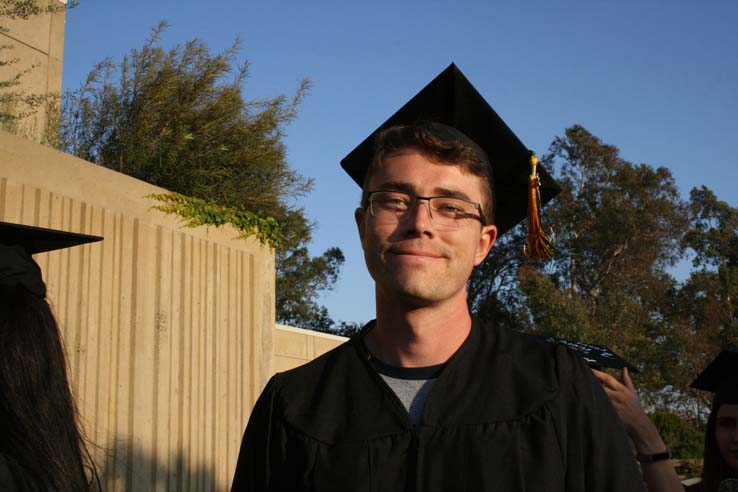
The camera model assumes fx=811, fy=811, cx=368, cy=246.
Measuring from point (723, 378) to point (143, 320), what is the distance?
224 inches

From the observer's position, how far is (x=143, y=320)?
8234 millimetres

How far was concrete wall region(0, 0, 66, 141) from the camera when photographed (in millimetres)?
10688

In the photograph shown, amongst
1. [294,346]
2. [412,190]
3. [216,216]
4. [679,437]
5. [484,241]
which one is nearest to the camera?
[412,190]

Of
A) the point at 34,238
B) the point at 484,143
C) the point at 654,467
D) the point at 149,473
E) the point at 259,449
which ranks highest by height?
the point at 484,143

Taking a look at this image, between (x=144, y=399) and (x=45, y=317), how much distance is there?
6310mm

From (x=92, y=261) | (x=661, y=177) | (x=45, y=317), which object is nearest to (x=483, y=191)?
(x=45, y=317)

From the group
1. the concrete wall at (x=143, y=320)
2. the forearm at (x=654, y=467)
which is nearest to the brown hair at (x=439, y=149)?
the forearm at (x=654, y=467)

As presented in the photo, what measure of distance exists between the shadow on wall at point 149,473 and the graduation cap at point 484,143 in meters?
5.42

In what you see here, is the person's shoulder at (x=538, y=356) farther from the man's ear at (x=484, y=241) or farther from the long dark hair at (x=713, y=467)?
the long dark hair at (x=713, y=467)

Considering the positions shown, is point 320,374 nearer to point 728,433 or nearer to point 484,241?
point 484,241

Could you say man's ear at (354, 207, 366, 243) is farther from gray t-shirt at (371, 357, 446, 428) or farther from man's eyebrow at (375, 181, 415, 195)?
gray t-shirt at (371, 357, 446, 428)

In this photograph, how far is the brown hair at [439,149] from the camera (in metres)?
2.39

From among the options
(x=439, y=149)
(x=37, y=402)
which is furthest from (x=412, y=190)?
(x=37, y=402)

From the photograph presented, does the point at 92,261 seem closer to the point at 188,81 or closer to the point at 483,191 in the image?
the point at 188,81
